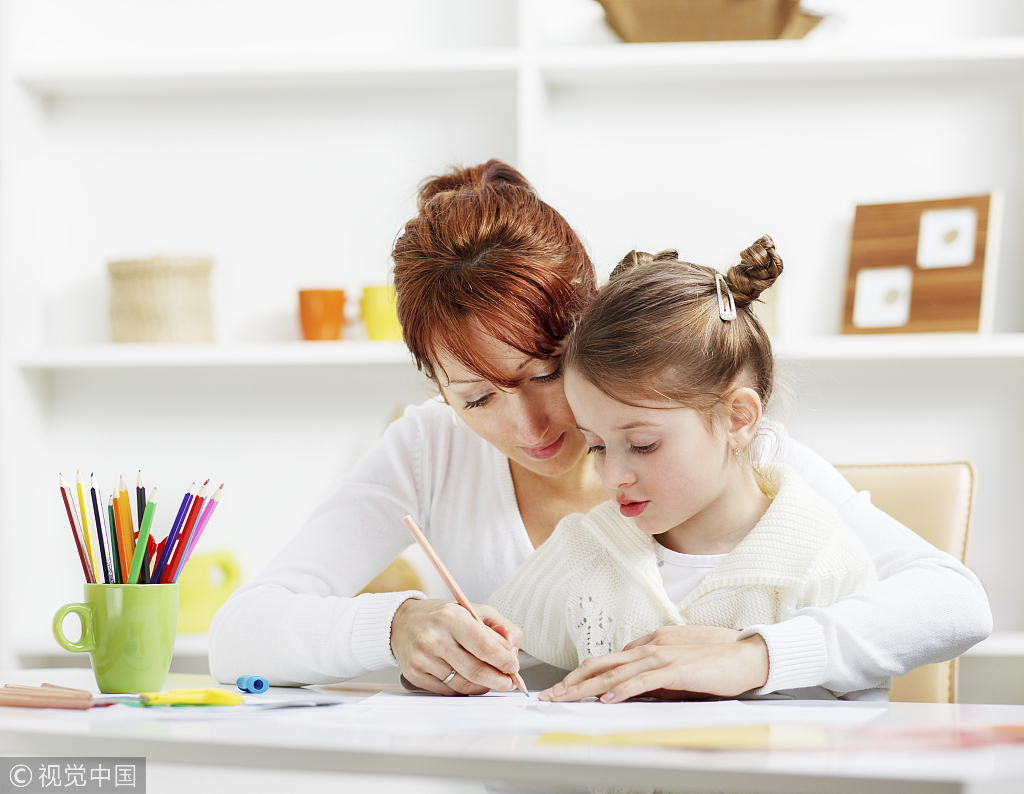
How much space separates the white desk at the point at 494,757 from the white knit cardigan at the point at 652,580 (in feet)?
0.87

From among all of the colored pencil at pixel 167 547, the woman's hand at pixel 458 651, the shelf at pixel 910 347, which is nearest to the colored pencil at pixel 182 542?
the colored pencil at pixel 167 547

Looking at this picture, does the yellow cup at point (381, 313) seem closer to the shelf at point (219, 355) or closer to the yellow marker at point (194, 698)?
the shelf at point (219, 355)

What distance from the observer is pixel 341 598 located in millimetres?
1077

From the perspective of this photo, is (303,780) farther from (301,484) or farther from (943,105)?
(943,105)

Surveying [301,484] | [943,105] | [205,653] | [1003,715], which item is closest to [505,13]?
[943,105]

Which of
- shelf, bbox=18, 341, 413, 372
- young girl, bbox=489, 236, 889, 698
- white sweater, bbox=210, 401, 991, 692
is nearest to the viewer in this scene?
white sweater, bbox=210, 401, 991, 692

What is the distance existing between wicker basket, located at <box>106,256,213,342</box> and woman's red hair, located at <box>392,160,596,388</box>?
3.34 ft

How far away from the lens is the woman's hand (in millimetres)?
912

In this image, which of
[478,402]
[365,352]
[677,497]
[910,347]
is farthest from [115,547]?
[910,347]

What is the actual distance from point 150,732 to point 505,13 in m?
1.92

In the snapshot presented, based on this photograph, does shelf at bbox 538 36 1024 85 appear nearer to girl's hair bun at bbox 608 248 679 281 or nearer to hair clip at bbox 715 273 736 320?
girl's hair bun at bbox 608 248 679 281

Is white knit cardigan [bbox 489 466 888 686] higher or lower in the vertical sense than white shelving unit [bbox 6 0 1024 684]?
lower

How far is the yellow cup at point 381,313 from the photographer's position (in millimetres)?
2055

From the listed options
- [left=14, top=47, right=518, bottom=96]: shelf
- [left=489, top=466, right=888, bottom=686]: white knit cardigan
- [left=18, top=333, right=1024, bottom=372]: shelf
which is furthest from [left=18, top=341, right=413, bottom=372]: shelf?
[left=489, top=466, right=888, bottom=686]: white knit cardigan
